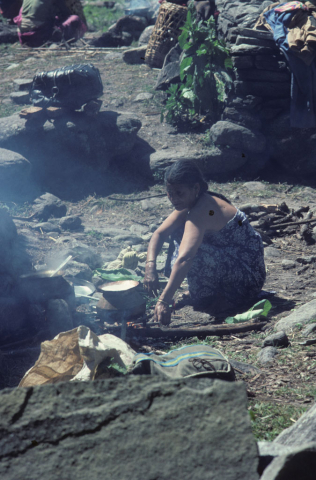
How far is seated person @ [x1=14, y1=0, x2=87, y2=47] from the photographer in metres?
12.2

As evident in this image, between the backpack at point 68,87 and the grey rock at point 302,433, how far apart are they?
6911 mm

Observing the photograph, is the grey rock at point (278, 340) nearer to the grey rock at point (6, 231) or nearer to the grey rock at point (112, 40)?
the grey rock at point (6, 231)

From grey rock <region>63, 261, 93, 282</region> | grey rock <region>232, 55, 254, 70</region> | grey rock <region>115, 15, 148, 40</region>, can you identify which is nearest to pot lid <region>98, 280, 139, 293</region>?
grey rock <region>63, 261, 93, 282</region>

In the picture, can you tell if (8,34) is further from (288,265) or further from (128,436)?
(128,436)

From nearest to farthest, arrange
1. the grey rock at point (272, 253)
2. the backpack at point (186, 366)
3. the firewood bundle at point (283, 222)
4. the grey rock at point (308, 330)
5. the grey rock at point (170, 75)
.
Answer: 1. the backpack at point (186, 366)
2. the grey rock at point (308, 330)
3. the grey rock at point (272, 253)
4. the firewood bundle at point (283, 222)
5. the grey rock at point (170, 75)

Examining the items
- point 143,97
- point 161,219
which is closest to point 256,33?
point 143,97

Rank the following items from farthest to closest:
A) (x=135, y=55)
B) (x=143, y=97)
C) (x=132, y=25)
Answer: (x=132, y=25)
(x=135, y=55)
(x=143, y=97)

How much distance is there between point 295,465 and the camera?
145 centimetres

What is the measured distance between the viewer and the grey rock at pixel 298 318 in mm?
3379

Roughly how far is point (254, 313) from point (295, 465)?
231 centimetres

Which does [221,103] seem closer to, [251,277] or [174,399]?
[251,277]

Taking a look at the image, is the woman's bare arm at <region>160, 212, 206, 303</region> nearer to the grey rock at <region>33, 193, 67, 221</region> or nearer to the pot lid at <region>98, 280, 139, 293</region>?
the pot lid at <region>98, 280, 139, 293</region>

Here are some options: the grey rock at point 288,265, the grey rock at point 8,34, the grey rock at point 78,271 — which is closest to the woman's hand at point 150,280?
the grey rock at point 78,271

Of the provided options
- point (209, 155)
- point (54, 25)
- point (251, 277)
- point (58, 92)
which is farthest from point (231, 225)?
point (54, 25)
